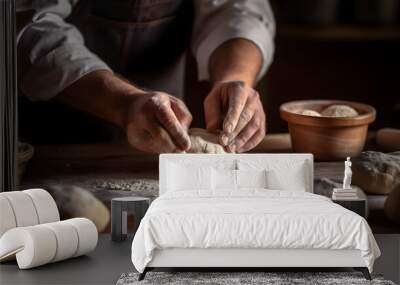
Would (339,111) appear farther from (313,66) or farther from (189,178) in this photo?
(189,178)

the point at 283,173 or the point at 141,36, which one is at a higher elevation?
the point at 141,36

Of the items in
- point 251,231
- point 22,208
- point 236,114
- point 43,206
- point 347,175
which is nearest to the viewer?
point 251,231

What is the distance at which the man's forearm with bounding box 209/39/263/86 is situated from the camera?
5.29 metres

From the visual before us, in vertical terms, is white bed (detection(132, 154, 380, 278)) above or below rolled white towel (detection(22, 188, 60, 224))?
above

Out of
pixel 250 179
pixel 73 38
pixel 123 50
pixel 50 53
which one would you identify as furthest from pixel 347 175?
pixel 50 53

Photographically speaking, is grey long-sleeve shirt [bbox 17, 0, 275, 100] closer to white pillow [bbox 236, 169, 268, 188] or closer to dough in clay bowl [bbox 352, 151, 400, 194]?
white pillow [bbox 236, 169, 268, 188]

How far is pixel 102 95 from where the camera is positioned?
17.3ft

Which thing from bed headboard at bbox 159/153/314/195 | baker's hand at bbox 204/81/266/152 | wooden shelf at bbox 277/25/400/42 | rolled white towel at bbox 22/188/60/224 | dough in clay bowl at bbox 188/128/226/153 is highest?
wooden shelf at bbox 277/25/400/42

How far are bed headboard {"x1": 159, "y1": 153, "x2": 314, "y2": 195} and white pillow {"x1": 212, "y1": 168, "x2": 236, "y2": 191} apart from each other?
157 mm

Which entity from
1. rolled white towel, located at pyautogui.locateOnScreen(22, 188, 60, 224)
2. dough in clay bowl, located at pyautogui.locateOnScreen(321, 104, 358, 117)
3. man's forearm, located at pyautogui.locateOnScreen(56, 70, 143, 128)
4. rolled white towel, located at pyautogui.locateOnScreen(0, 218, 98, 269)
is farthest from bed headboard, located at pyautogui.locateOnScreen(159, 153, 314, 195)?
rolled white towel, located at pyautogui.locateOnScreen(0, 218, 98, 269)

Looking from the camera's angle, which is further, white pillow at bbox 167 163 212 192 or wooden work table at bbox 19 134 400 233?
wooden work table at bbox 19 134 400 233

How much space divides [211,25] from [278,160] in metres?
1.09

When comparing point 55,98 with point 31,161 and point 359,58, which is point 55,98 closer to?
point 31,161

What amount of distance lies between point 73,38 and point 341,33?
191cm
